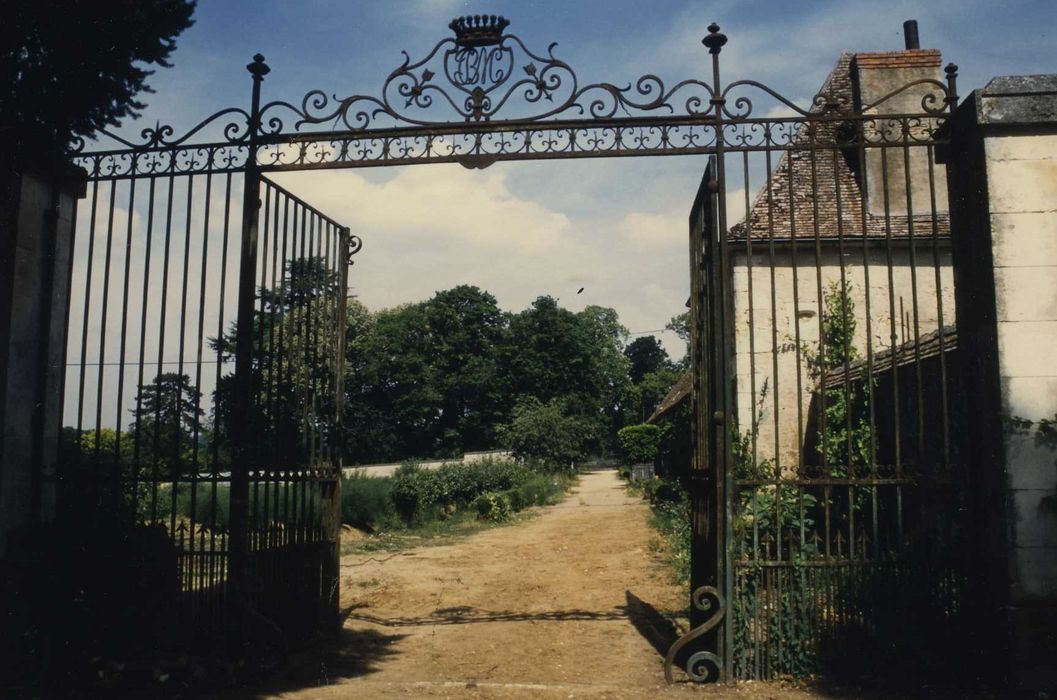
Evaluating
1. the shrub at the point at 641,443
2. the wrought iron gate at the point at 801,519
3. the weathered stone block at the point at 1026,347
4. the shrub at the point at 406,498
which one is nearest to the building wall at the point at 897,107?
the wrought iron gate at the point at 801,519

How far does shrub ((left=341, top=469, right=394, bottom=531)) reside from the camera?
1959 centimetres

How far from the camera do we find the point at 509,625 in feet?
27.8

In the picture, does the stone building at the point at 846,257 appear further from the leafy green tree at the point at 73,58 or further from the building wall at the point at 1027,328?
the leafy green tree at the point at 73,58

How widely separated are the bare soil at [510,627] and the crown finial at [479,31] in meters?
4.83

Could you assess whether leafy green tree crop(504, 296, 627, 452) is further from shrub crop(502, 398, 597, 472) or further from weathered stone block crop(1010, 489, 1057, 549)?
weathered stone block crop(1010, 489, 1057, 549)

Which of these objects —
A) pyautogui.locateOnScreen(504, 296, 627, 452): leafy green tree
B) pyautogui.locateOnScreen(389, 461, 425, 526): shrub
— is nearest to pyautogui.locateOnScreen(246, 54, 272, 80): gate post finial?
pyautogui.locateOnScreen(389, 461, 425, 526): shrub

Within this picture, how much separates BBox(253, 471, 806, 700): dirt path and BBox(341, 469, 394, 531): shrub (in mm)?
4423

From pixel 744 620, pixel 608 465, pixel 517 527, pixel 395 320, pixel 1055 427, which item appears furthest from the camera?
pixel 608 465

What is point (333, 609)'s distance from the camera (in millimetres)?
7461

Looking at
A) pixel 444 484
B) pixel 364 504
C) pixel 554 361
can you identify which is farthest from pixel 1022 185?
pixel 554 361

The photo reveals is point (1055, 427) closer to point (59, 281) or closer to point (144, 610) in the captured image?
point (144, 610)

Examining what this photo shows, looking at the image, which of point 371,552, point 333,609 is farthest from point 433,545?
point 333,609

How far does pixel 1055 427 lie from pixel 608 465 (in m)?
68.1

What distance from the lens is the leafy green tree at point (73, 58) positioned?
5.69 m
